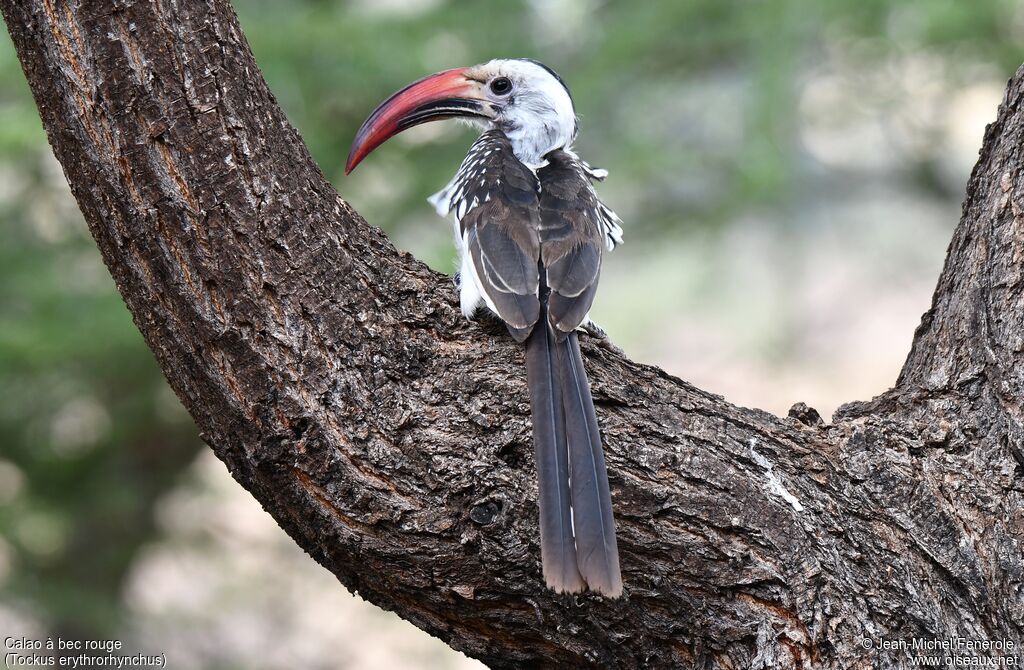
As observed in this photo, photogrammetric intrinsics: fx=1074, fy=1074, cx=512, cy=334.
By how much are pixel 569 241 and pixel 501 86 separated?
999 mm

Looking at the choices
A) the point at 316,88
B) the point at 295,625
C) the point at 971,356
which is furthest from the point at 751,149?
the point at 295,625

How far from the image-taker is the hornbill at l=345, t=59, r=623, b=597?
212cm

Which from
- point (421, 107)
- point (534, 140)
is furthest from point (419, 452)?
point (534, 140)

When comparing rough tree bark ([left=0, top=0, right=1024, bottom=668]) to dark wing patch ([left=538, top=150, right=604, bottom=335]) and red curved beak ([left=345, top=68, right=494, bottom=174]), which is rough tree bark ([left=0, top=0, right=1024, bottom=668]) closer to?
dark wing patch ([left=538, top=150, right=604, bottom=335])

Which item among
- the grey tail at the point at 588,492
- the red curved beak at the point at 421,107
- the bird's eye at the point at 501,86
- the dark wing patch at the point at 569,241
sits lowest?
the grey tail at the point at 588,492

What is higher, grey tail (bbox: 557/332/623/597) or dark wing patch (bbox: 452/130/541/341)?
dark wing patch (bbox: 452/130/541/341)

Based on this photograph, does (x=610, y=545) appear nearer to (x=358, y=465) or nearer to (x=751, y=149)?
(x=358, y=465)

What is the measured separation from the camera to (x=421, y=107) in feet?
11.3

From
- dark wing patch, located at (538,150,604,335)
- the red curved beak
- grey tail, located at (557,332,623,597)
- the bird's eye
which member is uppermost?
the bird's eye

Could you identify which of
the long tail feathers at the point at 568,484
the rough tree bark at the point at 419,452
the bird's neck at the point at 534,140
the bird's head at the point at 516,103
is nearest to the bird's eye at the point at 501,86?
the bird's head at the point at 516,103

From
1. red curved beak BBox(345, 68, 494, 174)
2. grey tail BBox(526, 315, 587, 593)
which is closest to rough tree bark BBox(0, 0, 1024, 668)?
grey tail BBox(526, 315, 587, 593)

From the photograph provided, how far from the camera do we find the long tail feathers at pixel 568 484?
2074 mm

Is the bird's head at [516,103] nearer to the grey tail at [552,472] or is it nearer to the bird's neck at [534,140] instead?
the bird's neck at [534,140]

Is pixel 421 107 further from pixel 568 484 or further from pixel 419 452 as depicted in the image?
pixel 568 484
